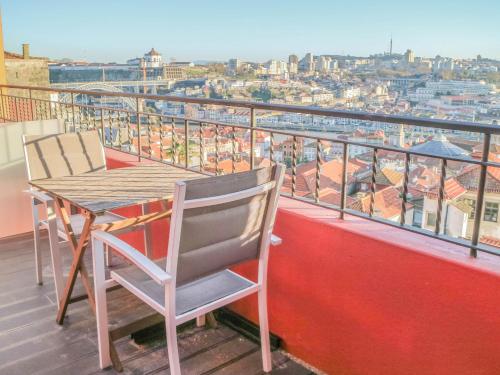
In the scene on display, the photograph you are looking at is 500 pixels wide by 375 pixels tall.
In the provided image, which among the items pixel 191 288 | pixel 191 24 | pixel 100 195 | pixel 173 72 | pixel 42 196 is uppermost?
pixel 191 24

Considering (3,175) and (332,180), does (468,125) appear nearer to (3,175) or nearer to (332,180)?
(332,180)

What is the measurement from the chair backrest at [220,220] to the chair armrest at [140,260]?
5cm

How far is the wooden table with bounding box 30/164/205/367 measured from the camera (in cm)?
245

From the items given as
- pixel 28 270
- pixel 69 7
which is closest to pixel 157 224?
pixel 28 270

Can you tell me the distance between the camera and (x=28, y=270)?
12.1 feet

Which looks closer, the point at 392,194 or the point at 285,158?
the point at 392,194

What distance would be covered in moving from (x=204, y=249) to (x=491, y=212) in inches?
47.9

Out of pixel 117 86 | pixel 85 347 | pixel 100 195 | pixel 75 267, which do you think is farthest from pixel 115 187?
pixel 117 86

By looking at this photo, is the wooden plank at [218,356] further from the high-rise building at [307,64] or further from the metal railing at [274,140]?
the high-rise building at [307,64]

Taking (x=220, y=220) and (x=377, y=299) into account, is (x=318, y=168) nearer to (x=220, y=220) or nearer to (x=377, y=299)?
(x=377, y=299)

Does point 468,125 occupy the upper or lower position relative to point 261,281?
upper

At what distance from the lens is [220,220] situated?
1952 mm

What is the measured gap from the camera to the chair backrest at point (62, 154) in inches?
129

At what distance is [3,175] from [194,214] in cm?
323
